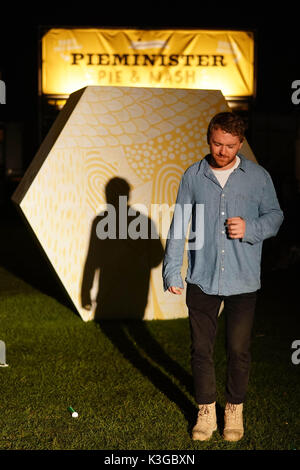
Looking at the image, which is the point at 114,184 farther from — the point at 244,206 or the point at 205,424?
the point at 205,424

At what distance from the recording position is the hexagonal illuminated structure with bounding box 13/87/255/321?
730 centimetres

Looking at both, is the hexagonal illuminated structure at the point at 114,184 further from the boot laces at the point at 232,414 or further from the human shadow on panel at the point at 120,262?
the boot laces at the point at 232,414

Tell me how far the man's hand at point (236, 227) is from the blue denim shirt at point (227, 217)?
8cm

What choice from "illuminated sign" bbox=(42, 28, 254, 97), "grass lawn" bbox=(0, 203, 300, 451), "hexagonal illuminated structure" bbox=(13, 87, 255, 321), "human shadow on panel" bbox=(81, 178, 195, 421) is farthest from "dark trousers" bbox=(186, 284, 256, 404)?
"illuminated sign" bbox=(42, 28, 254, 97)

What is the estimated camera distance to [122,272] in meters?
7.49

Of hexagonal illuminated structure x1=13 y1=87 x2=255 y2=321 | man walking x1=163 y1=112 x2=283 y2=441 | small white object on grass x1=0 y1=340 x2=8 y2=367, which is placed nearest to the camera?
man walking x1=163 y1=112 x2=283 y2=441

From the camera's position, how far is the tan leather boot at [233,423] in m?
4.16

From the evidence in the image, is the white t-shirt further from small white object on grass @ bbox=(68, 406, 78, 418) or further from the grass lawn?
small white object on grass @ bbox=(68, 406, 78, 418)

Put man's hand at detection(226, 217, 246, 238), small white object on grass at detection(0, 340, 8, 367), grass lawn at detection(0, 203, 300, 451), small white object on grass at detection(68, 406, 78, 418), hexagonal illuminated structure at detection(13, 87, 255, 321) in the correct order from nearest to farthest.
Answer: man's hand at detection(226, 217, 246, 238)
grass lawn at detection(0, 203, 300, 451)
small white object on grass at detection(68, 406, 78, 418)
small white object on grass at detection(0, 340, 8, 367)
hexagonal illuminated structure at detection(13, 87, 255, 321)

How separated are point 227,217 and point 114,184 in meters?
3.48

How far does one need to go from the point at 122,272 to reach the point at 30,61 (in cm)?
2204

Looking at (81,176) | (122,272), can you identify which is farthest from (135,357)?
(81,176)

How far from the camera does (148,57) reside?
14594 millimetres

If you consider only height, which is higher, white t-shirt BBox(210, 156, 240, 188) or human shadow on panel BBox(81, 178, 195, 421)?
white t-shirt BBox(210, 156, 240, 188)
